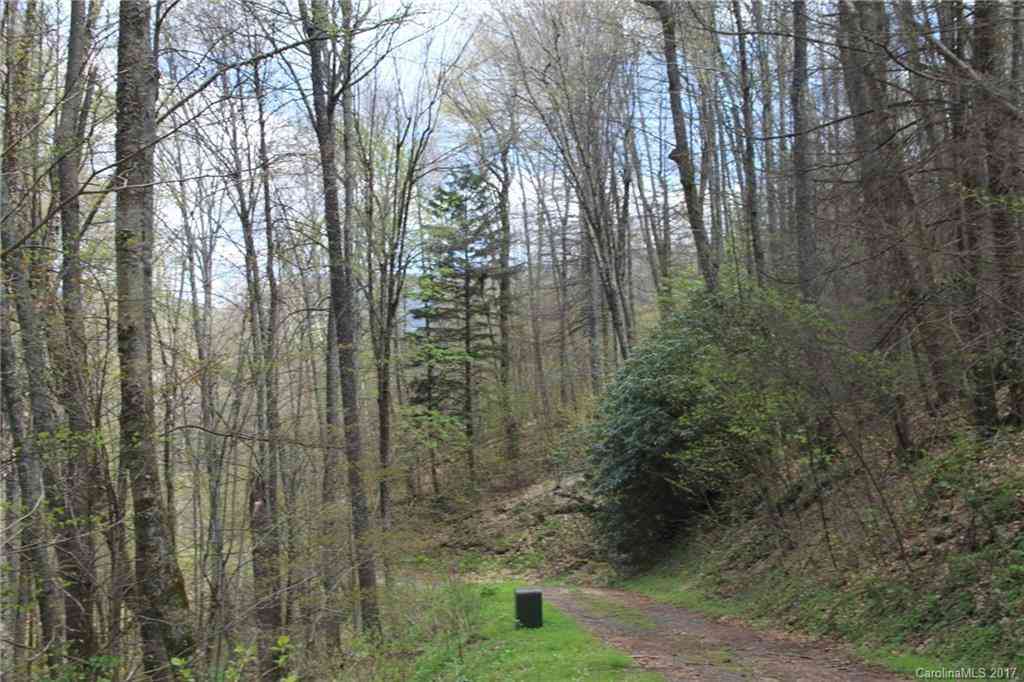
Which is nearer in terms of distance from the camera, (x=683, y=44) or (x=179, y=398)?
(x=179, y=398)

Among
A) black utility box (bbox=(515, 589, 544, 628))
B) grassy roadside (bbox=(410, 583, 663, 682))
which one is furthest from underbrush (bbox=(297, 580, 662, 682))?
black utility box (bbox=(515, 589, 544, 628))

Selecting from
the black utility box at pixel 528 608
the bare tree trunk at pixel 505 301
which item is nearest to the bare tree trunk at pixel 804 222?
the black utility box at pixel 528 608

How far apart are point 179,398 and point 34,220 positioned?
3270 millimetres

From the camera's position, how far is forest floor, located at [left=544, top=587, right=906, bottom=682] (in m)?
6.91

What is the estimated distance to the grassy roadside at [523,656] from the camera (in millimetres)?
7303

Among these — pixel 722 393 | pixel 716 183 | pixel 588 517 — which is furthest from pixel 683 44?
pixel 588 517

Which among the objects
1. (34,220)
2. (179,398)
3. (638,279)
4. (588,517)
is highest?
(638,279)

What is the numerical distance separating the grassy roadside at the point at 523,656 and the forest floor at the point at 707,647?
1.00 feet

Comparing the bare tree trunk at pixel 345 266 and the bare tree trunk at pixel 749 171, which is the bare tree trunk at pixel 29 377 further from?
the bare tree trunk at pixel 749 171

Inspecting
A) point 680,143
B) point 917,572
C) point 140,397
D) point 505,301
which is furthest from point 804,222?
point 505,301

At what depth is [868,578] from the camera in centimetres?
864

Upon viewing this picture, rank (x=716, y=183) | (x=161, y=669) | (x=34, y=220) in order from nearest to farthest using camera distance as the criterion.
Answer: (x=161, y=669), (x=34, y=220), (x=716, y=183)

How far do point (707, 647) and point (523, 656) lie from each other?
6.77 ft

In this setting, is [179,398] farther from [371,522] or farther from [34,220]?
[371,522]
